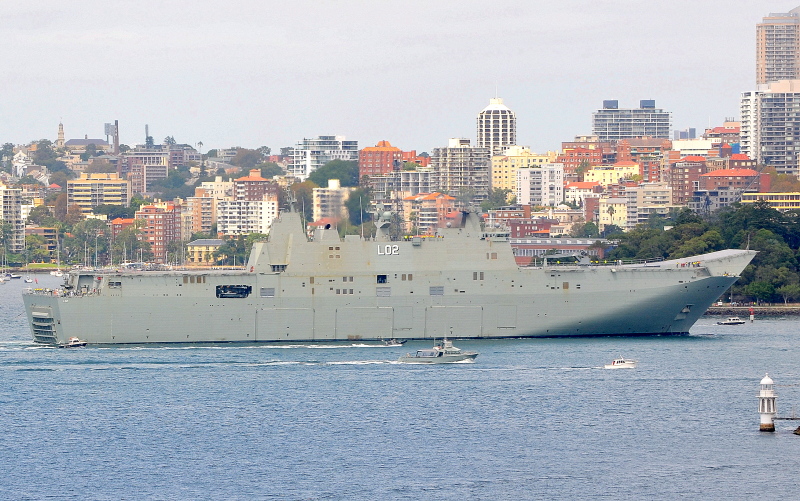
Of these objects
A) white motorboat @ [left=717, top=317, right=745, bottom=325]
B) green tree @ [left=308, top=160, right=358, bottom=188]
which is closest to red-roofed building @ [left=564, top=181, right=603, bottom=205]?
green tree @ [left=308, top=160, right=358, bottom=188]

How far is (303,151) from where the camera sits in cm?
19438

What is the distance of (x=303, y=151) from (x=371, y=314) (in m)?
141

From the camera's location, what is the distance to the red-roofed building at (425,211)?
395 ft

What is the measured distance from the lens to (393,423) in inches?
1604

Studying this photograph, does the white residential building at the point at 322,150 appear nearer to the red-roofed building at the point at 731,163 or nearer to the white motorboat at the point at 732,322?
the red-roofed building at the point at 731,163

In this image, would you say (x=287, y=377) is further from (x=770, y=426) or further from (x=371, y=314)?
(x=770, y=426)

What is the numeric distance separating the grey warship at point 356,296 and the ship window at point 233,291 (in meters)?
0.04

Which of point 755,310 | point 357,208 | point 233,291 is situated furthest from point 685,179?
point 233,291

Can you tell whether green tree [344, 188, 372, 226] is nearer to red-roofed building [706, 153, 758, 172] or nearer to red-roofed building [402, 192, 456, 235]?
red-roofed building [402, 192, 456, 235]

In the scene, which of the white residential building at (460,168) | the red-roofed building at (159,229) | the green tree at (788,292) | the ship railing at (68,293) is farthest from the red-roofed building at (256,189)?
the ship railing at (68,293)

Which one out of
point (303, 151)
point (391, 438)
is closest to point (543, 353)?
point (391, 438)

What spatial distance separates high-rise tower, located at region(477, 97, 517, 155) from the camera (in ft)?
612

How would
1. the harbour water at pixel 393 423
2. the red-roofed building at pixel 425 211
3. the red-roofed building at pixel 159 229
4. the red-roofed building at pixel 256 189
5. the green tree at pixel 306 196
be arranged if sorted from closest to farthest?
the harbour water at pixel 393 423 → the green tree at pixel 306 196 → the red-roofed building at pixel 425 211 → the red-roofed building at pixel 159 229 → the red-roofed building at pixel 256 189

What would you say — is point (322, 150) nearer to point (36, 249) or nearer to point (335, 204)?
point (36, 249)
